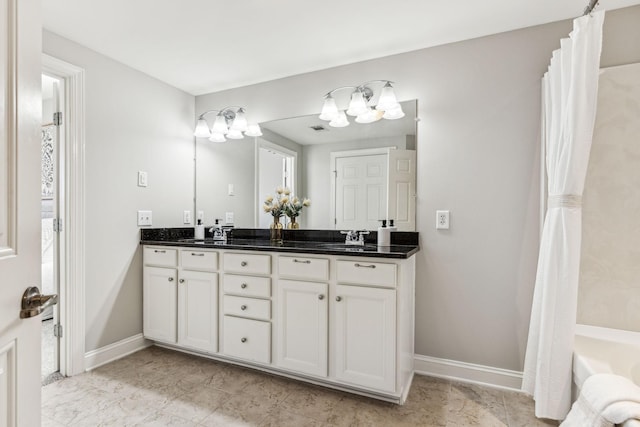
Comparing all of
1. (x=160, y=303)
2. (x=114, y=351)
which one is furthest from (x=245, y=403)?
(x=114, y=351)

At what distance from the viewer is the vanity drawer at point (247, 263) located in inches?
85.8

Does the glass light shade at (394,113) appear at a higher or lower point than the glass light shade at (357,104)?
lower

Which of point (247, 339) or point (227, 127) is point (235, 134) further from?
point (247, 339)

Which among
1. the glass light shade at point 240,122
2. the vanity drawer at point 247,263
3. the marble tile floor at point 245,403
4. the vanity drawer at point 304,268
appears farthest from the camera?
the glass light shade at point 240,122

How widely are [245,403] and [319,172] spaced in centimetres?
167

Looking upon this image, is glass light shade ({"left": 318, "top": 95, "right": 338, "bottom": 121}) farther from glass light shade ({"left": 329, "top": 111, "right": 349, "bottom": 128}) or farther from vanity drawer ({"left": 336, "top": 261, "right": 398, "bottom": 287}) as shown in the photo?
vanity drawer ({"left": 336, "top": 261, "right": 398, "bottom": 287})

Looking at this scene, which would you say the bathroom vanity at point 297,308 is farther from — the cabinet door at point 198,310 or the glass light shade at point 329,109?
the glass light shade at point 329,109

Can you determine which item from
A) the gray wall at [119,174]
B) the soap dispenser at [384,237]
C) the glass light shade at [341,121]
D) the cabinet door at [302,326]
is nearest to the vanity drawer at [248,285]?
the cabinet door at [302,326]

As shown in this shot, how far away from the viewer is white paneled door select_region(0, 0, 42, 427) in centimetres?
70

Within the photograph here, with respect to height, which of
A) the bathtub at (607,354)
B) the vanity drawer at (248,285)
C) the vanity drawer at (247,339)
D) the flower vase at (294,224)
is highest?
the flower vase at (294,224)

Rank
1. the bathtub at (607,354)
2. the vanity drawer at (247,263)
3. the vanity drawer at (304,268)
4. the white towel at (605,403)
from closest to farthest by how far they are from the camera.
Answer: the white towel at (605,403), the bathtub at (607,354), the vanity drawer at (304,268), the vanity drawer at (247,263)

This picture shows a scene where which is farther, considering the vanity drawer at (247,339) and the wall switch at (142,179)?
the wall switch at (142,179)

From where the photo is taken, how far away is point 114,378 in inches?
88.1

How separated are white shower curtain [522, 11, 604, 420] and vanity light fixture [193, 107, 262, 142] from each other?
2.20 m
